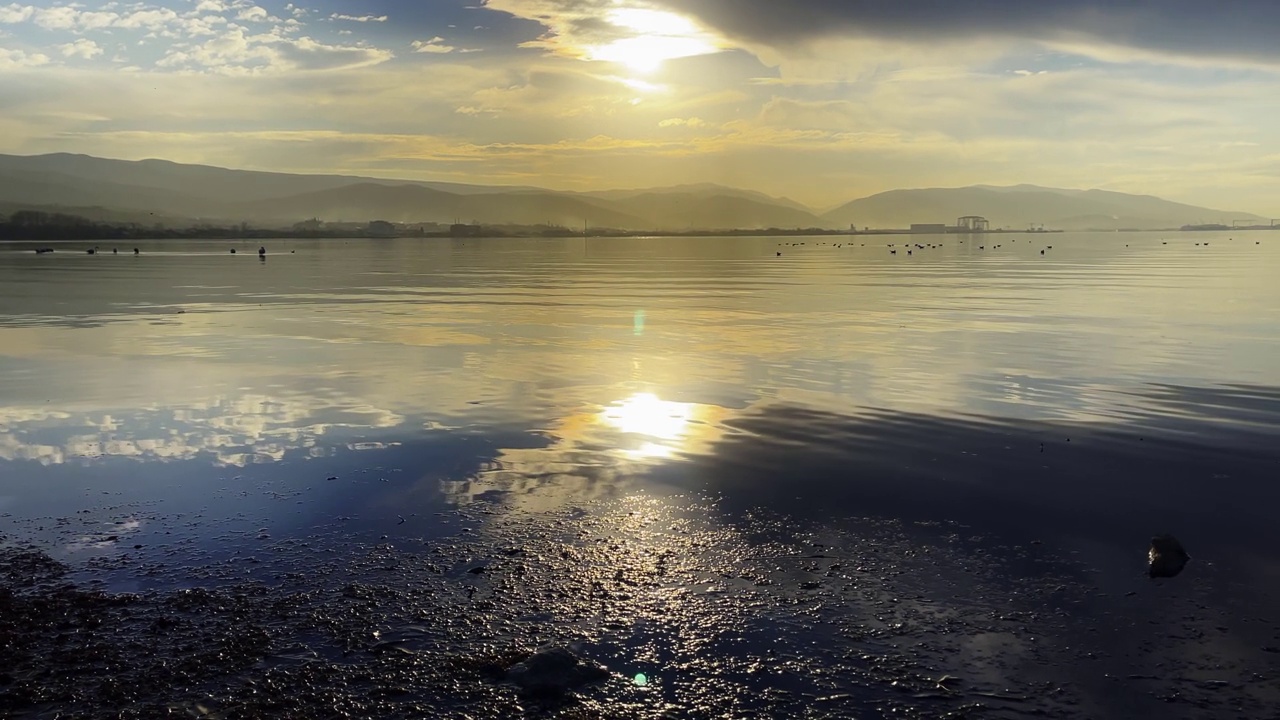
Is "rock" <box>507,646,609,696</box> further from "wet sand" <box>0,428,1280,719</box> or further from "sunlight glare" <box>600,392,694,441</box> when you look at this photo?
"sunlight glare" <box>600,392,694,441</box>

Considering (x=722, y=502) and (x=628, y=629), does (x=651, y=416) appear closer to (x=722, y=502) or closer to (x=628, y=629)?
(x=722, y=502)

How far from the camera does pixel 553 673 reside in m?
8.46

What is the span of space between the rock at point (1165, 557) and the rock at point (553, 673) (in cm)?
725

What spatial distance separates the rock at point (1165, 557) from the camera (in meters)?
11.1

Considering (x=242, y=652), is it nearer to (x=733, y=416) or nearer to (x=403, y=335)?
(x=733, y=416)

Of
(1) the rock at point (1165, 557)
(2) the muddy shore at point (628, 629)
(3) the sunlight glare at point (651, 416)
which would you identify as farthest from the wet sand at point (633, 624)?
(3) the sunlight glare at point (651, 416)

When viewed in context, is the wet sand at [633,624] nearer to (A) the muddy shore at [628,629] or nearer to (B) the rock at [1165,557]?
(A) the muddy shore at [628,629]

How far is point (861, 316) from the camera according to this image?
43.0 meters

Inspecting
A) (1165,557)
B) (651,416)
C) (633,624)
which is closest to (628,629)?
(633,624)

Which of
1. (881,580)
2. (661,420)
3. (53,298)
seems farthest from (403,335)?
(53,298)

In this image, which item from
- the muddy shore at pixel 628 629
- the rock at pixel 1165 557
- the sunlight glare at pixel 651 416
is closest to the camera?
the muddy shore at pixel 628 629

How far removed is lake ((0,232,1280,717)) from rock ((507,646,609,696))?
21 centimetres

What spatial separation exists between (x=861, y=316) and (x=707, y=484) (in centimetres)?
2990

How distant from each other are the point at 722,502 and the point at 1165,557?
19.7 ft
